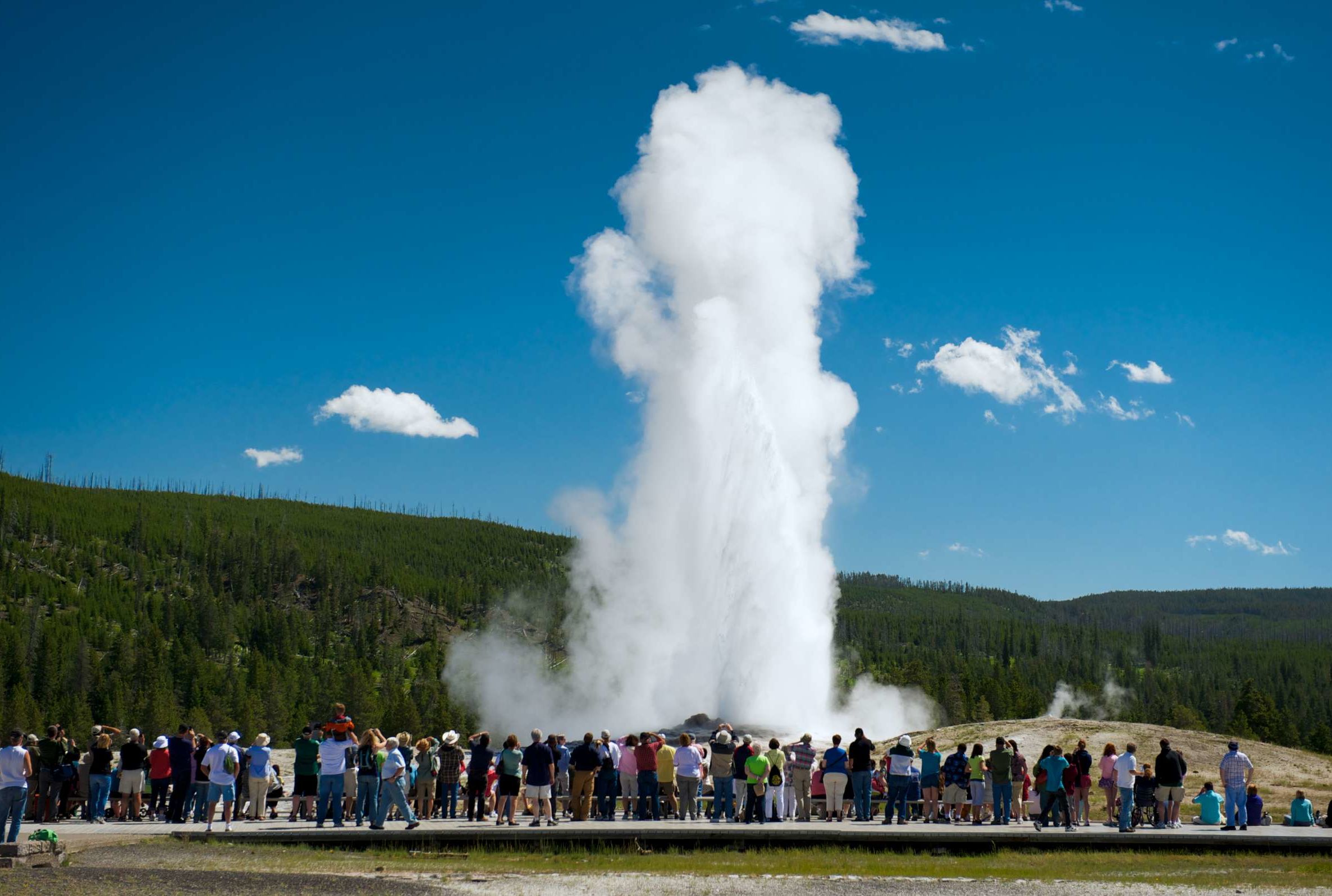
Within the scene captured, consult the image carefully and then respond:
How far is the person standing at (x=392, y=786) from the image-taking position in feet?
54.5

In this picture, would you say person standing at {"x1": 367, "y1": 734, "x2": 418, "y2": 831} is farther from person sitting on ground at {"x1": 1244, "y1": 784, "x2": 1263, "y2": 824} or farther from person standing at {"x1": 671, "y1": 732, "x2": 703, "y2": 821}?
person sitting on ground at {"x1": 1244, "y1": 784, "x2": 1263, "y2": 824}

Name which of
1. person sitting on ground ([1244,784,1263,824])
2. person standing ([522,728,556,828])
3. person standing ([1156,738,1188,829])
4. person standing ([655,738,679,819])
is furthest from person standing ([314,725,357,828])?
person sitting on ground ([1244,784,1263,824])

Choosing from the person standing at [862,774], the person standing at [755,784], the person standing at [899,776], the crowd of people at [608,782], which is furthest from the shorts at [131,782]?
the person standing at [899,776]

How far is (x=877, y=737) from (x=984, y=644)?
137347 millimetres

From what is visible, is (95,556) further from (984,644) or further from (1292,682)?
(1292,682)

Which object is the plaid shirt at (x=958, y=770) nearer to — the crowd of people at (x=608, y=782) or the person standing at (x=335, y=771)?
the crowd of people at (x=608, y=782)

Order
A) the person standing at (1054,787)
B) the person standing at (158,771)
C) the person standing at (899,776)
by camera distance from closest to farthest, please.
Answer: the person standing at (1054,787) < the person standing at (899,776) < the person standing at (158,771)

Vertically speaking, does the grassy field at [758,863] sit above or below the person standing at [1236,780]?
below

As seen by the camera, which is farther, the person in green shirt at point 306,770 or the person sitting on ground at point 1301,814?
the person sitting on ground at point 1301,814

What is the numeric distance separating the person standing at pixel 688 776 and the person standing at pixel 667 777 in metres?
0.08

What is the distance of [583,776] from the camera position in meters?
17.9

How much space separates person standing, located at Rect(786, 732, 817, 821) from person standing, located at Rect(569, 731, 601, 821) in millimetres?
3181

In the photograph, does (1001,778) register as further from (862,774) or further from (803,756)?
(803,756)

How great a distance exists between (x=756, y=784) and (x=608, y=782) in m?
2.26
